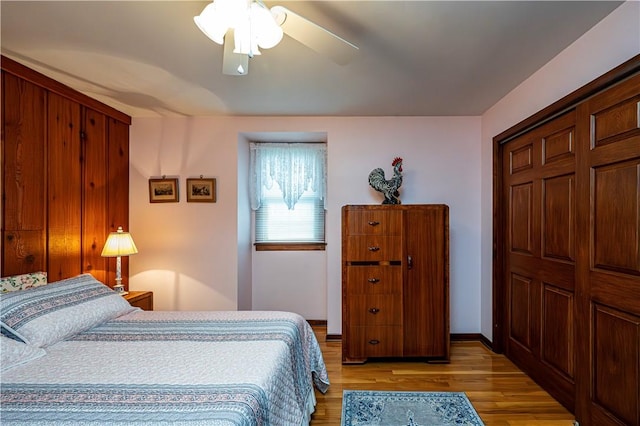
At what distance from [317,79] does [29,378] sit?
93.7 inches

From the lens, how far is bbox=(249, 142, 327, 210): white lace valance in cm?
388

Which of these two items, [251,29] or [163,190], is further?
[163,190]

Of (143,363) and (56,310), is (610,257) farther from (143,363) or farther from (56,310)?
(56,310)

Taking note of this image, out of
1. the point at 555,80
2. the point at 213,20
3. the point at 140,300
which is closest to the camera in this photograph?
the point at 213,20

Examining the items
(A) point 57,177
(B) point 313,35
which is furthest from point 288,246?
(B) point 313,35

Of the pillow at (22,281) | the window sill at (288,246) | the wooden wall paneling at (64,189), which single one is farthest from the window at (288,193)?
the pillow at (22,281)

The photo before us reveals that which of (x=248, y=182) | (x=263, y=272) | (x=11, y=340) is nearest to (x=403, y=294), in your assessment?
(x=263, y=272)

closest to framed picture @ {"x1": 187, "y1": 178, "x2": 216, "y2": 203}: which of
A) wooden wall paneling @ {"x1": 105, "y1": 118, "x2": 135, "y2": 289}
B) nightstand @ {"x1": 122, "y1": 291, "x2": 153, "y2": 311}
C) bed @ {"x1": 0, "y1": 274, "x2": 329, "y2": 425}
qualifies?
wooden wall paneling @ {"x1": 105, "y1": 118, "x2": 135, "y2": 289}

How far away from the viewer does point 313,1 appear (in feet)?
5.24

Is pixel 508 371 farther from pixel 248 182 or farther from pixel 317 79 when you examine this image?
pixel 248 182

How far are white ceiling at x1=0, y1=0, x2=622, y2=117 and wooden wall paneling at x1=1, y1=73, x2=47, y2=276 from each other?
25 centimetres

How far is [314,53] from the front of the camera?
2121mm

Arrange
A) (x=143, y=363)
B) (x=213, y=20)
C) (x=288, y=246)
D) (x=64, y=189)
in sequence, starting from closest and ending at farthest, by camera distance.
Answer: (x=213, y=20)
(x=143, y=363)
(x=64, y=189)
(x=288, y=246)

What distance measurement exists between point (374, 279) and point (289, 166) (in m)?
1.70
